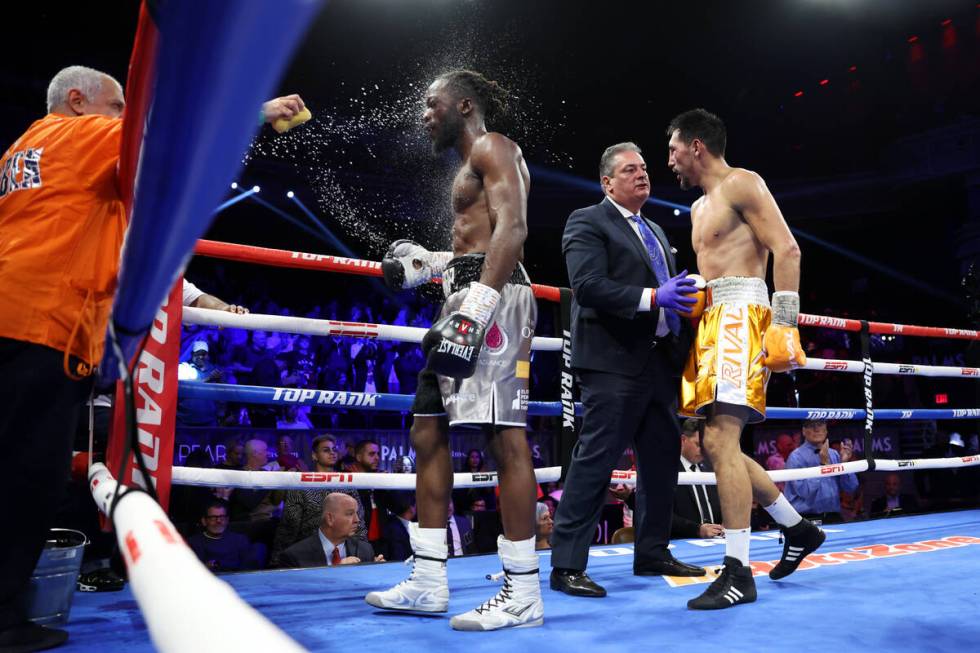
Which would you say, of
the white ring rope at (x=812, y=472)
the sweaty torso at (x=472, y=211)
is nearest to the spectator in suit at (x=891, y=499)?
the white ring rope at (x=812, y=472)

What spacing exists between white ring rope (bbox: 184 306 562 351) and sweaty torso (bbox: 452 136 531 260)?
398 mm

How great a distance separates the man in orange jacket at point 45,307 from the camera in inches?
55.7

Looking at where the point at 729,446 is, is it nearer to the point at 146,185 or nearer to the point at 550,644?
the point at 550,644

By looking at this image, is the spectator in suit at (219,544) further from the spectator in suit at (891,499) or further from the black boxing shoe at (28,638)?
the spectator in suit at (891,499)

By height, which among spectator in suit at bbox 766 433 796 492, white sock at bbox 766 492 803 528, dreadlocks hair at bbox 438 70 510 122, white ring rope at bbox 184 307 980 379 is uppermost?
dreadlocks hair at bbox 438 70 510 122

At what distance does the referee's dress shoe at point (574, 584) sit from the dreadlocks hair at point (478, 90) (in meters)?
1.29

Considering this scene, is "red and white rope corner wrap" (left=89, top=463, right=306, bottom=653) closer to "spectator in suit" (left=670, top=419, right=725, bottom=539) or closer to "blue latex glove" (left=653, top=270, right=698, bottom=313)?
"blue latex glove" (left=653, top=270, right=698, bottom=313)

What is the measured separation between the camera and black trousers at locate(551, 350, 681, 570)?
222 centimetres

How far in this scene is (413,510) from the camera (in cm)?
436

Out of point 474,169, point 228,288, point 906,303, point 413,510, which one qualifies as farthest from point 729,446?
point 906,303

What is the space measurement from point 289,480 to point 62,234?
89 cm

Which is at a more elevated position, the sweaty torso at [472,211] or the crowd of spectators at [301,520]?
the sweaty torso at [472,211]

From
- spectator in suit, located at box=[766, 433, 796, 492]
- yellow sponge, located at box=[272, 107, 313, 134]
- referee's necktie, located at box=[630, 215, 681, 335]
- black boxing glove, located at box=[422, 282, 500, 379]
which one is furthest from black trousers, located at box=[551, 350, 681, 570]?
spectator in suit, located at box=[766, 433, 796, 492]

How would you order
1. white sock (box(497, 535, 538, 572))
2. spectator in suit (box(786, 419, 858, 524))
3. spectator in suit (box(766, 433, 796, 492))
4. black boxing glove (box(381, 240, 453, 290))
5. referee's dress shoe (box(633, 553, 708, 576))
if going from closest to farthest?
1. white sock (box(497, 535, 538, 572))
2. black boxing glove (box(381, 240, 453, 290))
3. referee's dress shoe (box(633, 553, 708, 576))
4. spectator in suit (box(786, 419, 858, 524))
5. spectator in suit (box(766, 433, 796, 492))
